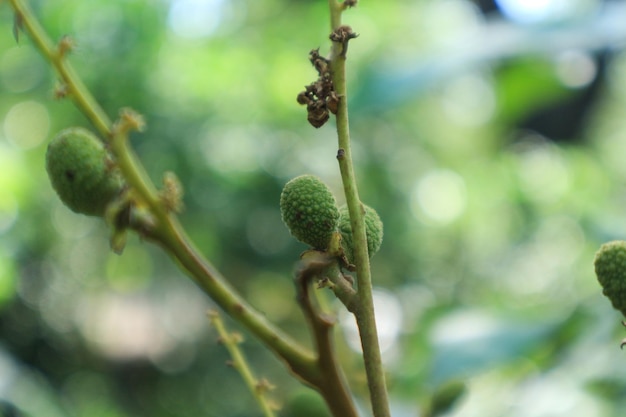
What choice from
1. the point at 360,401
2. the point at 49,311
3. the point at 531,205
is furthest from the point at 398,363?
the point at 49,311

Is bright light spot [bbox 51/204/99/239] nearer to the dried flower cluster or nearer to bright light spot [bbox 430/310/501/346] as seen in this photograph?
bright light spot [bbox 430/310/501/346]

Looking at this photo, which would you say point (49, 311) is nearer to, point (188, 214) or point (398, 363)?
point (188, 214)

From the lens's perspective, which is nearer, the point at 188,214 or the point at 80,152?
the point at 80,152

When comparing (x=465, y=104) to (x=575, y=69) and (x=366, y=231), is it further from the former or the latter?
(x=366, y=231)

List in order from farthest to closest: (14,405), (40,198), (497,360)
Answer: (40,198) < (14,405) < (497,360)

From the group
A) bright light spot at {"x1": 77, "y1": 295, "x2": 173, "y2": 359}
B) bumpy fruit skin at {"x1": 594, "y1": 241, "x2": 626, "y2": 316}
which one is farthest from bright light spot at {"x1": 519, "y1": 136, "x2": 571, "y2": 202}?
bumpy fruit skin at {"x1": 594, "y1": 241, "x2": 626, "y2": 316}

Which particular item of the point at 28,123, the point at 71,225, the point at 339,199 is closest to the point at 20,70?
the point at 28,123
